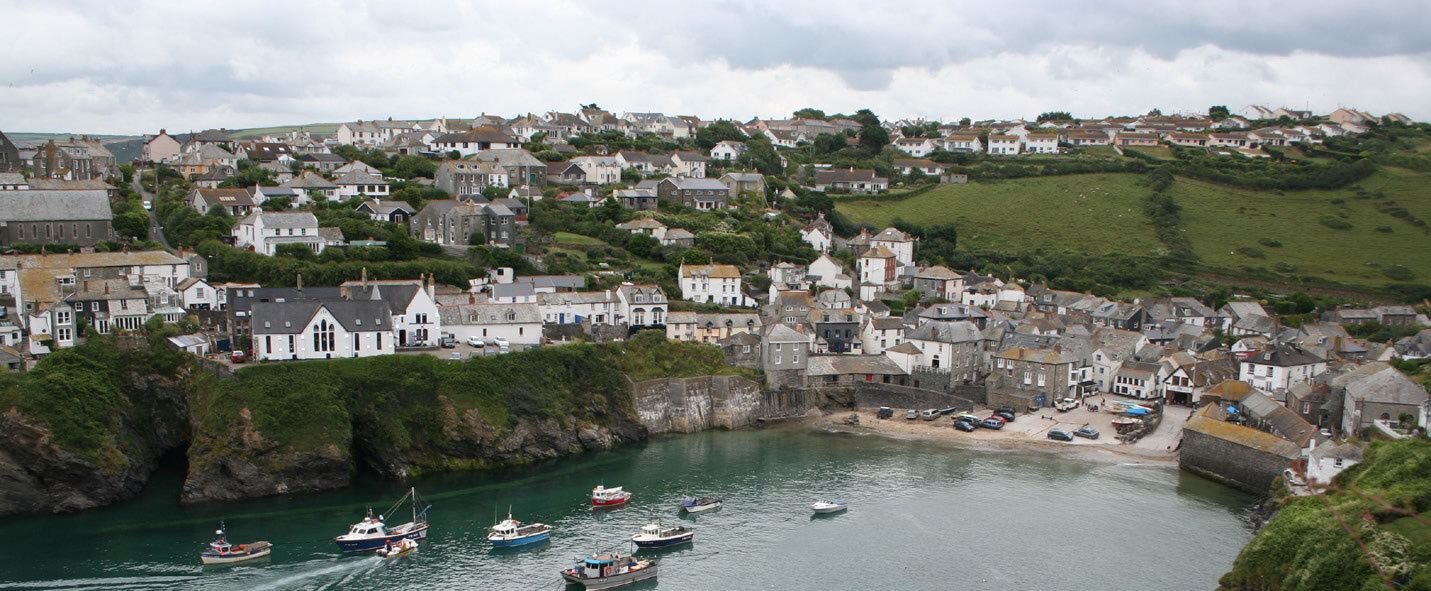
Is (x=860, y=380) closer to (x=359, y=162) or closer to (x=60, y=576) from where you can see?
(x=60, y=576)

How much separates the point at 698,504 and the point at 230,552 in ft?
48.9

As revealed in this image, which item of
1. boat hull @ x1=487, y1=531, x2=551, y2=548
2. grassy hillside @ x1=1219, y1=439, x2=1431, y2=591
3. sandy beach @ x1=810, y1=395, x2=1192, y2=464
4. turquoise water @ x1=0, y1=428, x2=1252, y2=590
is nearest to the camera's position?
grassy hillside @ x1=1219, y1=439, x2=1431, y2=591

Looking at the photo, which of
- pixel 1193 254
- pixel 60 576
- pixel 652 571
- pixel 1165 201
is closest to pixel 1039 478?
pixel 652 571

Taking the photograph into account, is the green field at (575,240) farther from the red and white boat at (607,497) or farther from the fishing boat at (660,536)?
the fishing boat at (660,536)

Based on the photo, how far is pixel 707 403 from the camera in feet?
160

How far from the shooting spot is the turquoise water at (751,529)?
29984 mm

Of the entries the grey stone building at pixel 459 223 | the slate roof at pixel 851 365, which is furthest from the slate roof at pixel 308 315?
the slate roof at pixel 851 365

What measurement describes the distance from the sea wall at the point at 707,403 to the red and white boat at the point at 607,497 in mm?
9754

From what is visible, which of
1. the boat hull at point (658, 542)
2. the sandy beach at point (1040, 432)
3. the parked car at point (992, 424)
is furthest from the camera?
the parked car at point (992, 424)

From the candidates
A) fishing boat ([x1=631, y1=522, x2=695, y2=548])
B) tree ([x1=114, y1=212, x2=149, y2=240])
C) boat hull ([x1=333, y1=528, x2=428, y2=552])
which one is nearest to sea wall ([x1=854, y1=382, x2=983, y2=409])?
fishing boat ([x1=631, y1=522, x2=695, y2=548])

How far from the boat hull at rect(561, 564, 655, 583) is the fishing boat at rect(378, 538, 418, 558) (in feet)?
17.1

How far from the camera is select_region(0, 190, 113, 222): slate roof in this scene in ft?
168

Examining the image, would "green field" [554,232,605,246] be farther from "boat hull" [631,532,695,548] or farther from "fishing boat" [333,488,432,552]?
"boat hull" [631,532,695,548]

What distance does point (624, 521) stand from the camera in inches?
1384
